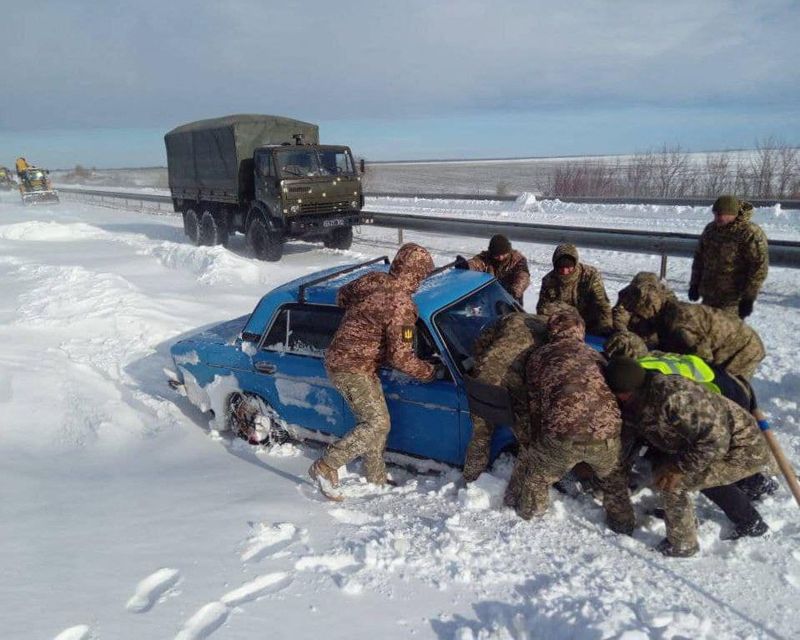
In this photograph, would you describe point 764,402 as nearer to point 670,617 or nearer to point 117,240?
point 670,617

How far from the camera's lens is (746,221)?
503 cm

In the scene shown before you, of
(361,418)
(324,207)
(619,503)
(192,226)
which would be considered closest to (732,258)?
(619,503)

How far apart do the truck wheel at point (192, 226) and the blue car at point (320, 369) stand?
429 inches

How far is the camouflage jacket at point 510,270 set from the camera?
5648 millimetres

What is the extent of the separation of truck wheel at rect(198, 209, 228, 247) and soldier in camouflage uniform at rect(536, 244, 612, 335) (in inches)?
430

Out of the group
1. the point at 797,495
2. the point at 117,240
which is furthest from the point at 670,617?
the point at 117,240

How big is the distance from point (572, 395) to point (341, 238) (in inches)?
408

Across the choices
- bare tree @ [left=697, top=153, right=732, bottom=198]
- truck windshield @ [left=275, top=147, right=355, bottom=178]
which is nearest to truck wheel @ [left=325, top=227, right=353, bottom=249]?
truck windshield @ [left=275, top=147, right=355, bottom=178]

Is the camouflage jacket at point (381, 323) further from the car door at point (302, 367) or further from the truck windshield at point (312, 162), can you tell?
the truck windshield at point (312, 162)

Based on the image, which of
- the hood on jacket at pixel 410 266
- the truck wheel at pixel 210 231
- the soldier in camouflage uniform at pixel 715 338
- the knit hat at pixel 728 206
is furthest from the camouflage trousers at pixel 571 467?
the truck wheel at pixel 210 231

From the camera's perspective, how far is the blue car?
371 cm

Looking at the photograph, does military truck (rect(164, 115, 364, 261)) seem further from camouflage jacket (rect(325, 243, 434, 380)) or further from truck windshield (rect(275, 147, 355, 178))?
camouflage jacket (rect(325, 243, 434, 380))

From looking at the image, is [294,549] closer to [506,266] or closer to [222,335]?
[222,335]

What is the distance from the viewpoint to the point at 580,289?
16.4ft
